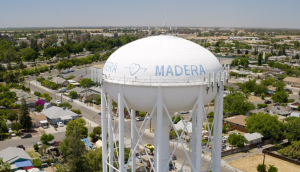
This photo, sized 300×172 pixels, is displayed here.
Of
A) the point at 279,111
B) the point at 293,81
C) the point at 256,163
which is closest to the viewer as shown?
the point at 256,163

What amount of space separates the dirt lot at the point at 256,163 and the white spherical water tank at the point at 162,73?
21.4 m

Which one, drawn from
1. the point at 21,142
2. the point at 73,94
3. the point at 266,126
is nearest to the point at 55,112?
the point at 21,142

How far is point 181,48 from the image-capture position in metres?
19.5

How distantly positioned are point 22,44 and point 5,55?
34757 millimetres

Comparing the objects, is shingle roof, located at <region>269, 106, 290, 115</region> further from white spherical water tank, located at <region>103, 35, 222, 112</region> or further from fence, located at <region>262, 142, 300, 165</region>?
white spherical water tank, located at <region>103, 35, 222, 112</region>

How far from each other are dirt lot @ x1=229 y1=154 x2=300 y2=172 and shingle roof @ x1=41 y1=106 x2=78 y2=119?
32.6 metres

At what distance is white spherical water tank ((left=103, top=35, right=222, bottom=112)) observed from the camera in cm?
1802

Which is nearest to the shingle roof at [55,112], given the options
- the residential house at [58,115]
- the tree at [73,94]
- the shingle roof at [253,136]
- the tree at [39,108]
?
the residential house at [58,115]

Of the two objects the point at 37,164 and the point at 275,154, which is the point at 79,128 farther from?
the point at 275,154

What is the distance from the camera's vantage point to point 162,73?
1798 centimetres

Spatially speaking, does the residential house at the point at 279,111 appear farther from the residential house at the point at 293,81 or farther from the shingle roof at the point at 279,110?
the residential house at the point at 293,81

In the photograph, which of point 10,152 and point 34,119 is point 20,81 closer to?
point 34,119

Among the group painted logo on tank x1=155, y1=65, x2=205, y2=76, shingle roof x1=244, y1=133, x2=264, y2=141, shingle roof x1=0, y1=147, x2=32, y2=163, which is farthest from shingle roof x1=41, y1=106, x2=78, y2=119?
painted logo on tank x1=155, y1=65, x2=205, y2=76

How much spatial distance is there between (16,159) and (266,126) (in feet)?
117
